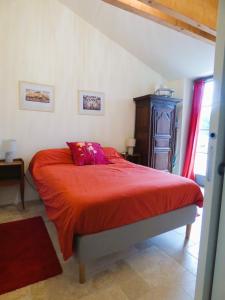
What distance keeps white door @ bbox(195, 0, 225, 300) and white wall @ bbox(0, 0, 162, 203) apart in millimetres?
2756

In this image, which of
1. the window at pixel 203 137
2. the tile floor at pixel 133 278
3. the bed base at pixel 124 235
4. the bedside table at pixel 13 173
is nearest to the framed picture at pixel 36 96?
the bedside table at pixel 13 173

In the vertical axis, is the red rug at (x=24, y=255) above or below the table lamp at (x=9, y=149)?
below

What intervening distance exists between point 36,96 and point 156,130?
7.22ft

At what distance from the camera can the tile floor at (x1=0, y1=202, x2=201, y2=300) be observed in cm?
149

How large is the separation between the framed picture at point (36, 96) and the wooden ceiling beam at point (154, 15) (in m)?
1.81

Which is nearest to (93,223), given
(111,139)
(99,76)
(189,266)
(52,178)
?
(52,178)

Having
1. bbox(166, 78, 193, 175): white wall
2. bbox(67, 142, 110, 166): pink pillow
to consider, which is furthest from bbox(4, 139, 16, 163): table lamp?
bbox(166, 78, 193, 175): white wall

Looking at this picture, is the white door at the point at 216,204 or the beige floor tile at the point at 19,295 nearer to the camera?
the white door at the point at 216,204

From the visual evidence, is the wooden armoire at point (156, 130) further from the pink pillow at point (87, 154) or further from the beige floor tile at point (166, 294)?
the beige floor tile at point (166, 294)

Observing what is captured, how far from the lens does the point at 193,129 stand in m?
4.14

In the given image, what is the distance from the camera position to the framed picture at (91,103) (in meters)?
3.54

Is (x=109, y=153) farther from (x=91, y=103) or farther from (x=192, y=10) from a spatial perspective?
(x=192, y=10)

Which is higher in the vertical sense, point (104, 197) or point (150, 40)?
point (150, 40)

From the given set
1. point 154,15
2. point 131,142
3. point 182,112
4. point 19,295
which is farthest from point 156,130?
point 19,295
